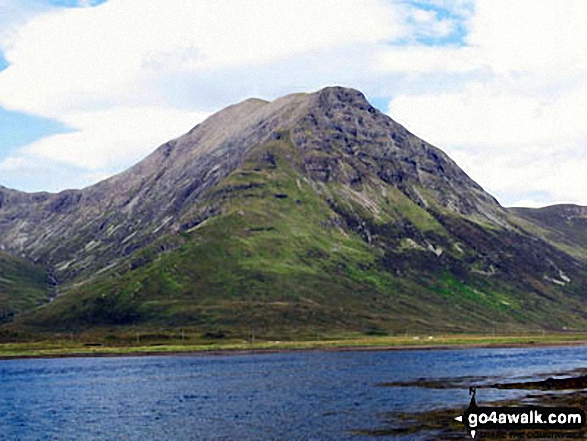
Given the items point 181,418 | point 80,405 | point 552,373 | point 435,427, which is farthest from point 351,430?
point 552,373

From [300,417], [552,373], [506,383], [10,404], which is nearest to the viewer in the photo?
[300,417]

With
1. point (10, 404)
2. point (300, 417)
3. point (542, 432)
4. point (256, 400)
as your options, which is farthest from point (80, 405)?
point (542, 432)

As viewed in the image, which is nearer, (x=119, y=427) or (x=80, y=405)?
(x=119, y=427)

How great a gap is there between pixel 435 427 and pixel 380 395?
46717 millimetres

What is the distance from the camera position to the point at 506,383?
149500 millimetres

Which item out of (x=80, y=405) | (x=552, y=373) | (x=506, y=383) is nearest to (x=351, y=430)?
(x=506, y=383)

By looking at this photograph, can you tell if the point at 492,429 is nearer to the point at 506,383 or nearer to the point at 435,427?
the point at 435,427

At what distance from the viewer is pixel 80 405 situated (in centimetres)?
15362

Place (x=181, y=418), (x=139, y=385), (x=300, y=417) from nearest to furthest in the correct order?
1. (x=300, y=417)
2. (x=181, y=418)
3. (x=139, y=385)

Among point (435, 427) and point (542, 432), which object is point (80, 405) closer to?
point (435, 427)

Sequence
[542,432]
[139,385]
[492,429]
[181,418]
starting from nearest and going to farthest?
[542,432] → [492,429] → [181,418] → [139,385]

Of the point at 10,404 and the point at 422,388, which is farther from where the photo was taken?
the point at 10,404

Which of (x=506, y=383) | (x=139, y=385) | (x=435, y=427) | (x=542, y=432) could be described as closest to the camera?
(x=542, y=432)

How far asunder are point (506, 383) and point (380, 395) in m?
26.6
